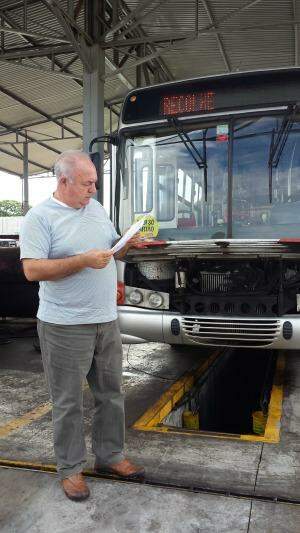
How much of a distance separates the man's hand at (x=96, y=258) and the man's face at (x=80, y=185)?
0.36 m

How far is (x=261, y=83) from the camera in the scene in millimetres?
4621

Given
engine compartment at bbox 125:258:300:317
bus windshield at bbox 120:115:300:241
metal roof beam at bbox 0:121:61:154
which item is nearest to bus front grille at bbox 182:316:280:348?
engine compartment at bbox 125:258:300:317

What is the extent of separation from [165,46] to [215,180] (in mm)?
9352

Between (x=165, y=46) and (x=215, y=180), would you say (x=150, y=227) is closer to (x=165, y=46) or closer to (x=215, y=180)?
(x=215, y=180)

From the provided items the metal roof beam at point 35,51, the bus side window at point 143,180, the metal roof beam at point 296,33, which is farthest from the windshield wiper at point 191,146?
the metal roof beam at point 35,51

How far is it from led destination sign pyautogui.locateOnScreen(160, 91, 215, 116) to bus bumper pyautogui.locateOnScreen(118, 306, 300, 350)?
2.03m

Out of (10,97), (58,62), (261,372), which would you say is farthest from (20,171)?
(261,372)

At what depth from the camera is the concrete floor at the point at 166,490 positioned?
250 cm

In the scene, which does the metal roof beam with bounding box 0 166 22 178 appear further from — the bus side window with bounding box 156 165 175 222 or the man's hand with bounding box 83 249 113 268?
the man's hand with bounding box 83 249 113 268

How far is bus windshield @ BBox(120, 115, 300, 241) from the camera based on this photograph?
4652mm

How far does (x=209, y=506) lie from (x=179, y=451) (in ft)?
2.30

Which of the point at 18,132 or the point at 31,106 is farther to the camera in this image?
the point at 18,132

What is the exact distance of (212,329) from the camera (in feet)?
13.9

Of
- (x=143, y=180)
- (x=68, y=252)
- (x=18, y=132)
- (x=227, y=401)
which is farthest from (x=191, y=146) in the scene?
(x=18, y=132)
